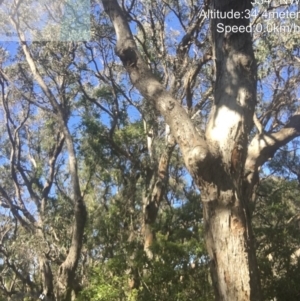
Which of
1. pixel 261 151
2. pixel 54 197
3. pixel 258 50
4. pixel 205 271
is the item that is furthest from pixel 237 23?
pixel 54 197

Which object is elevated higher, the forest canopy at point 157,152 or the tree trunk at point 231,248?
the forest canopy at point 157,152

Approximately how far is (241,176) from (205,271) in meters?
3.20

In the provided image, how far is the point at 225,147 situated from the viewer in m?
4.26

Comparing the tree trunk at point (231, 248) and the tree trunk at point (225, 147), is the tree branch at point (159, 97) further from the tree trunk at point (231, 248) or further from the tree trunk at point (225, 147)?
the tree trunk at point (231, 248)

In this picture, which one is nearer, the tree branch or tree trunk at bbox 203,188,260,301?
tree trunk at bbox 203,188,260,301

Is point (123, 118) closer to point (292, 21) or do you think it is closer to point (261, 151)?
point (292, 21)

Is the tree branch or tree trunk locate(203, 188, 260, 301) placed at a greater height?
the tree branch

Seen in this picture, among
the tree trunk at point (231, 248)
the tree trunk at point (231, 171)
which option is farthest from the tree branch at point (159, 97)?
the tree trunk at point (231, 248)

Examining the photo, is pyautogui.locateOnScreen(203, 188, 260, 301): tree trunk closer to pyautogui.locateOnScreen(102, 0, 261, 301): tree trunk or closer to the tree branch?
pyautogui.locateOnScreen(102, 0, 261, 301): tree trunk

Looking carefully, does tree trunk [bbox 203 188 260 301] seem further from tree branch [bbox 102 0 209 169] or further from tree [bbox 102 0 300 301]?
tree branch [bbox 102 0 209 169]

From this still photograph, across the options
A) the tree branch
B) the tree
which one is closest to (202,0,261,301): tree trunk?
the tree

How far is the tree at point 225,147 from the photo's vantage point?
400 cm

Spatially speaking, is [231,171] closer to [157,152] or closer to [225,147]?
[225,147]

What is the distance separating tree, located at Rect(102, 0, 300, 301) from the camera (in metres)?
4.00
